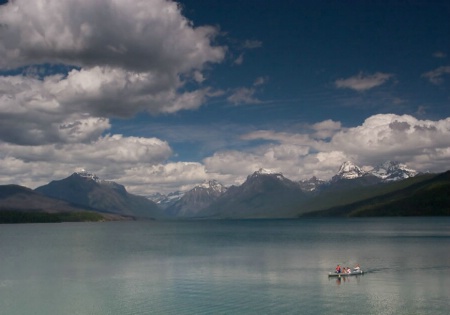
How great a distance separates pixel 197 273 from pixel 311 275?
24.4 m

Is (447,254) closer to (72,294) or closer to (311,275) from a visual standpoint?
(311,275)

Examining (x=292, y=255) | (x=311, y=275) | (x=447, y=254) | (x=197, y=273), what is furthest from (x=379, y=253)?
(x=197, y=273)

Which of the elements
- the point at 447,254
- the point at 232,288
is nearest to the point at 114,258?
the point at 232,288

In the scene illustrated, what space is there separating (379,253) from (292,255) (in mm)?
26290

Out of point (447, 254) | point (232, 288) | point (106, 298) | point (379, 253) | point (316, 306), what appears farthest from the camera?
point (379, 253)

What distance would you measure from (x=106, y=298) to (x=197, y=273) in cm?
2812

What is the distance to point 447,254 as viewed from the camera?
12069 cm

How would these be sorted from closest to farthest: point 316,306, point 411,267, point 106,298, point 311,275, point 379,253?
1. point 316,306
2. point 106,298
3. point 311,275
4. point 411,267
5. point 379,253

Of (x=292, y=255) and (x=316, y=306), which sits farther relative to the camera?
(x=292, y=255)

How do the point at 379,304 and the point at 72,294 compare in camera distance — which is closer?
the point at 379,304

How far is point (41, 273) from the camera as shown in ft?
331

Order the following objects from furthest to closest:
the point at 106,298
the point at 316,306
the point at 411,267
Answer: the point at 411,267
the point at 106,298
the point at 316,306

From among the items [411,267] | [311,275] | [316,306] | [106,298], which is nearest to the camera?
[316,306]

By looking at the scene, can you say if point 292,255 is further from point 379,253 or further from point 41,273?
point 41,273
